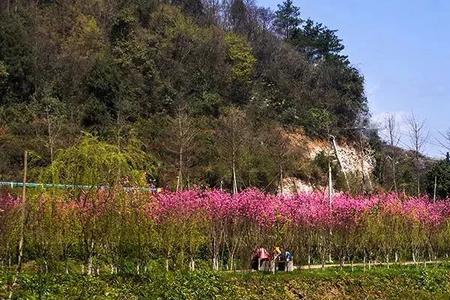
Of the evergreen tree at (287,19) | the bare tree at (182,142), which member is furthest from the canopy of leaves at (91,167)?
the evergreen tree at (287,19)

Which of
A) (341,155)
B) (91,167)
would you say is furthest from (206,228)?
(341,155)

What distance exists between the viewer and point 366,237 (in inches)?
866

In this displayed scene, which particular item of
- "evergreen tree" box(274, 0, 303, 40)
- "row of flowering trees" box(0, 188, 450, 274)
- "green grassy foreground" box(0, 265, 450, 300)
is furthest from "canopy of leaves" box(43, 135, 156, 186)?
"evergreen tree" box(274, 0, 303, 40)

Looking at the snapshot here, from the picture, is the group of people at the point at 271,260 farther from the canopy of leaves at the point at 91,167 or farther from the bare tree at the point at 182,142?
the bare tree at the point at 182,142

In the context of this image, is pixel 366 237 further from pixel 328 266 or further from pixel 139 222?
pixel 139 222

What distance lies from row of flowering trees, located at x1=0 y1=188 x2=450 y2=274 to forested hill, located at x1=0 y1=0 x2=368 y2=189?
10623 mm

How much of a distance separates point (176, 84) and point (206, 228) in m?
26.6

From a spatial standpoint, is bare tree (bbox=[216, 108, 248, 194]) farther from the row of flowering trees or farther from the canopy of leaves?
the canopy of leaves

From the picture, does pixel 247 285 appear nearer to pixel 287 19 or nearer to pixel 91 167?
pixel 91 167

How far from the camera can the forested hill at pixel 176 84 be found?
3506 centimetres

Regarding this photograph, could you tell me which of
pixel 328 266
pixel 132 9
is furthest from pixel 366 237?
pixel 132 9

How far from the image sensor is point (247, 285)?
653 inches

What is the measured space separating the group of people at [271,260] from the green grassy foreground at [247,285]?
1.08 meters

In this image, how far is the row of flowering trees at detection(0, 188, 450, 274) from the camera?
15.0 meters
